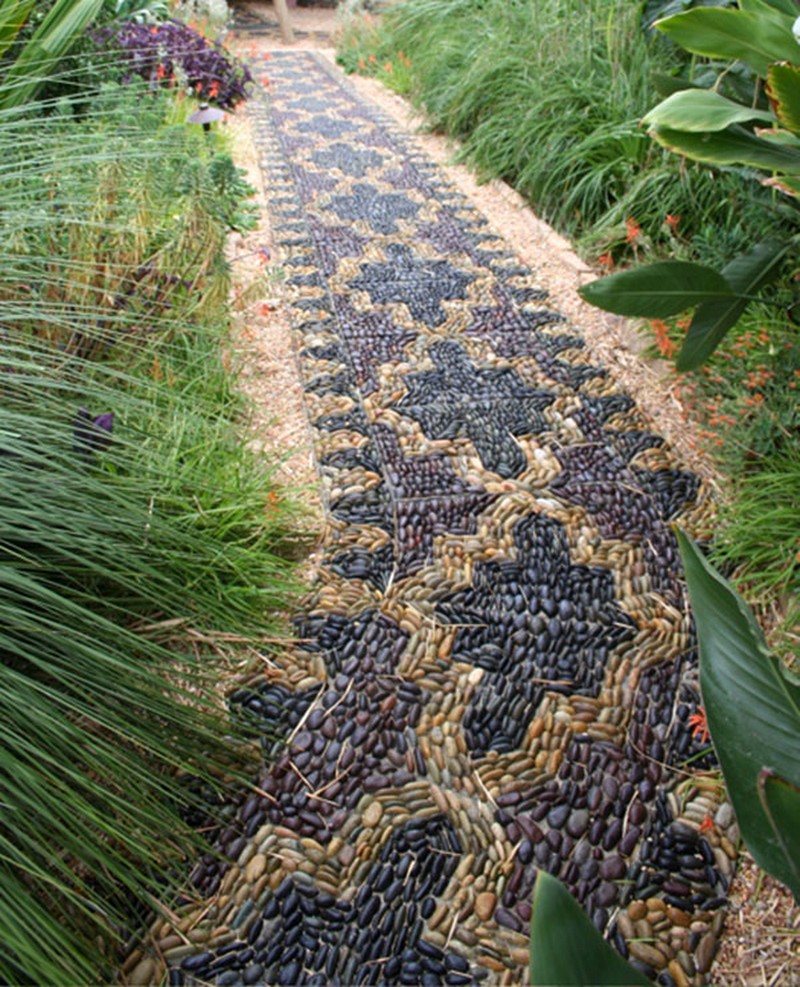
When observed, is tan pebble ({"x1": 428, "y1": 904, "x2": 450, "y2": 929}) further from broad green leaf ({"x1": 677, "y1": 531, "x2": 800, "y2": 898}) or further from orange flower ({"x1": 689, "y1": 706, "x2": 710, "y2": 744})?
broad green leaf ({"x1": 677, "y1": 531, "x2": 800, "y2": 898})

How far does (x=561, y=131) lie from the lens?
4.19 metres

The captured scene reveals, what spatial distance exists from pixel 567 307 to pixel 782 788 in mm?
3100

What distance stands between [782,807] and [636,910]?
35.2 inches

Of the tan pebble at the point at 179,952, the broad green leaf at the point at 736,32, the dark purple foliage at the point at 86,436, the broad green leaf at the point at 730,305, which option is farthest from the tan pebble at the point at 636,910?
the broad green leaf at the point at 736,32

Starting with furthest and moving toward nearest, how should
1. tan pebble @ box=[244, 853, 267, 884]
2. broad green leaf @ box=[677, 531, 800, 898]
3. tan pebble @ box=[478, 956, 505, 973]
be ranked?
tan pebble @ box=[244, 853, 267, 884]
tan pebble @ box=[478, 956, 505, 973]
broad green leaf @ box=[677, 531, 800, 898]

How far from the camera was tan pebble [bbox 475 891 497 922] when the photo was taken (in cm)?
135

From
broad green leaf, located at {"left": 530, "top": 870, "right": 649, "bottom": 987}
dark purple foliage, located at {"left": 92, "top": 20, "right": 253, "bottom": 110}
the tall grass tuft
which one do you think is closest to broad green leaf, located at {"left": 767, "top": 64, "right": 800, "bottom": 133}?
the tall grass tuft

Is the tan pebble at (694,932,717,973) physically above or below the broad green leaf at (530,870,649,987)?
below

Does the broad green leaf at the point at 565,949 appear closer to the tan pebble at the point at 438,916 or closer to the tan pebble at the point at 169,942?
the tan pebble at the point at 438,916

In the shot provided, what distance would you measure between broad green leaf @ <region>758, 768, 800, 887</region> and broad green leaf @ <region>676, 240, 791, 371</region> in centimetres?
172

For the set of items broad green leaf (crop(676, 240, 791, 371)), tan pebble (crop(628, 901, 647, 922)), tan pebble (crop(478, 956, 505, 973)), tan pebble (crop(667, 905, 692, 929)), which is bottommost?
tan pebble (crop(478, 956, 505, 973))

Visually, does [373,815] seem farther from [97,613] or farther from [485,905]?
[97,613]

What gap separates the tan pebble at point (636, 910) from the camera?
1.34m

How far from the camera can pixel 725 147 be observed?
1858 millimetres
